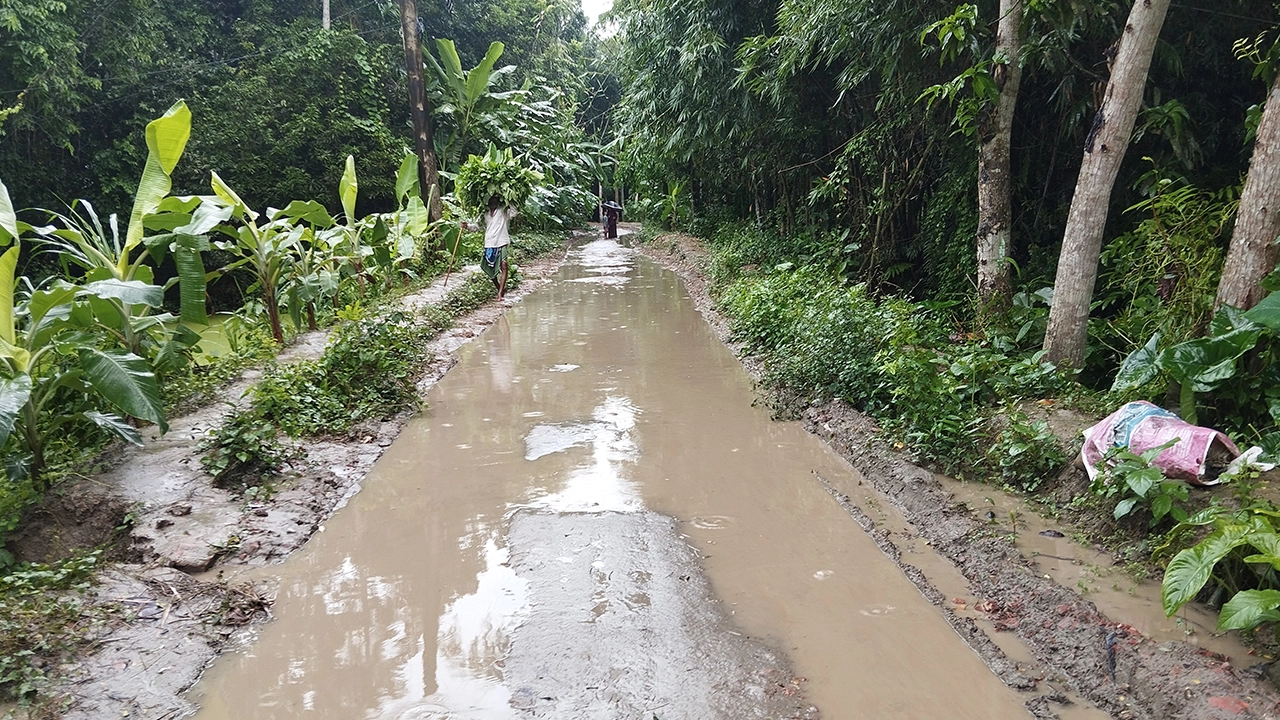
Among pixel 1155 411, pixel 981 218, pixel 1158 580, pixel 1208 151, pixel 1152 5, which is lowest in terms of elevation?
pixel 1158 580

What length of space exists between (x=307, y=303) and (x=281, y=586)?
4.34 meters

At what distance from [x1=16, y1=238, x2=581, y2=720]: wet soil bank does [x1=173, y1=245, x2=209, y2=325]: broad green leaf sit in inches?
22.8

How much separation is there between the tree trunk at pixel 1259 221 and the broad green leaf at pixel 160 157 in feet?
20.3

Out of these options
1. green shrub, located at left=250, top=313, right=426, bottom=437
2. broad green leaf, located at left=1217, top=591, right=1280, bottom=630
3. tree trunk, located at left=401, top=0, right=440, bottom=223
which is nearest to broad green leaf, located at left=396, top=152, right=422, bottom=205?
tree trunk, located at left=401, top=0, right=440, bottom=223

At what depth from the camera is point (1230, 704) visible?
238 centimetres

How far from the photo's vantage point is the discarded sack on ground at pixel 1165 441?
10.9 feet

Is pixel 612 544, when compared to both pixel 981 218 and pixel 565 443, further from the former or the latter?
pixel 981 218

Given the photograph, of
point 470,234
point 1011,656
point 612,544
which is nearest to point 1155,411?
point 1011,656

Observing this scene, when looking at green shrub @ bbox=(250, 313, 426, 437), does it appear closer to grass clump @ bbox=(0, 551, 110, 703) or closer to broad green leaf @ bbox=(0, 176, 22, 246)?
broad green leaf @ bbox=(0, 176, 22, 246)

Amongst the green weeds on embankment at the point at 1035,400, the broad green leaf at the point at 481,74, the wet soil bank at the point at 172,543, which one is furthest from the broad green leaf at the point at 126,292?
the broad green leaf at the point at 481,74

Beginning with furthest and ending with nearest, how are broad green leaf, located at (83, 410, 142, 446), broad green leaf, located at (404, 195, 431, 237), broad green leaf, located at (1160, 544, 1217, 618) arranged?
broad green leaf, located at (404, 195, 431, 237)
broad green leaf, located at (83, 410, 142, 446)
broad green leaf, located at (1160, 544, 1217, 618)

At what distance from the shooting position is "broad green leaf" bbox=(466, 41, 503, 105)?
49.6 feet

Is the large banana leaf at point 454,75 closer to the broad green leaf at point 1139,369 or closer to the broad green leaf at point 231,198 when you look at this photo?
the broad green leaf at point 231,198

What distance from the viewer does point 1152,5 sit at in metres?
4.12
